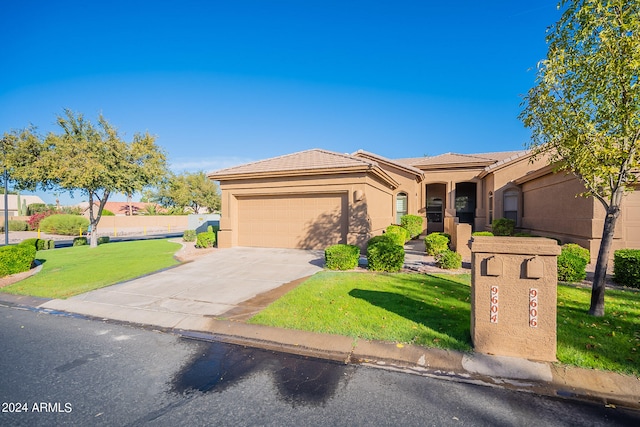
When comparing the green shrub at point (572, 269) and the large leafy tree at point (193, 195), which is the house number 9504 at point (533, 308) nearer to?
the green shrub at point (572, 269)

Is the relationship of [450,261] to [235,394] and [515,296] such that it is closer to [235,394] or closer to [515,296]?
[515,296]

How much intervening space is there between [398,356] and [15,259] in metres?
13.0

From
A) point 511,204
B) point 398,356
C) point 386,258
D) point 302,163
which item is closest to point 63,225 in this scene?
point 302,163

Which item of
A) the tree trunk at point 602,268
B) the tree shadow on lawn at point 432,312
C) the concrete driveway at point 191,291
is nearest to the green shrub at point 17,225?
the concrete driveway at point 191,291

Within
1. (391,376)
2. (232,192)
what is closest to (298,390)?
(391,376)

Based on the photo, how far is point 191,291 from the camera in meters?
7.53

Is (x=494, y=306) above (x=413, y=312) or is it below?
above

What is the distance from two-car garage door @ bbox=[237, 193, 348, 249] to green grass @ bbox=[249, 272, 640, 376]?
214 inches

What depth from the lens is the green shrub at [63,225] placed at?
104 ft

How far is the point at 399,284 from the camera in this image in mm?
7527

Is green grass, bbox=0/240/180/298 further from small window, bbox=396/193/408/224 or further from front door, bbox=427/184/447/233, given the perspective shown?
front door, bbox=427/184/447/233

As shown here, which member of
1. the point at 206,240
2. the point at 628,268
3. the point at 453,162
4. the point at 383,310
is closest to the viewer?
the point at 383,310

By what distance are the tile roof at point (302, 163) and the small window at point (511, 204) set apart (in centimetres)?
981

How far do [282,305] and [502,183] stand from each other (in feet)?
54.5
